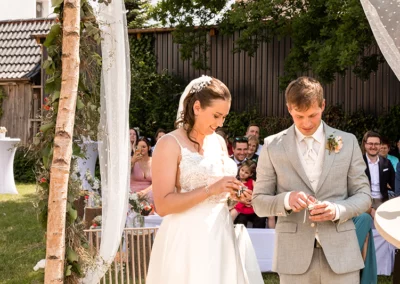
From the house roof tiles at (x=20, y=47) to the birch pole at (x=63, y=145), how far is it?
1703 centimetres

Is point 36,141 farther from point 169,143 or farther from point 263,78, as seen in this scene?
point 263,78

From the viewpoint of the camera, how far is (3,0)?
2698 cm

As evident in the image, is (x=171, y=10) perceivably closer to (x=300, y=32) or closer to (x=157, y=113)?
(x=300, y=32)

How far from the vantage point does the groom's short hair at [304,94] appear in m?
3.58

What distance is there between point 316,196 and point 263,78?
44.3ft

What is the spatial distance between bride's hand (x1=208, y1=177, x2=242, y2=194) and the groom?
0.13 m

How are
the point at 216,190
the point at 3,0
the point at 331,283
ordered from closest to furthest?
the point at 331,283 < the point at 216,190 < the point at 3,0

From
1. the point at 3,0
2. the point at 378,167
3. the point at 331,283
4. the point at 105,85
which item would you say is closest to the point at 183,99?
the point at 105,85

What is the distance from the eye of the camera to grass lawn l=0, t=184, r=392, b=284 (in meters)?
7.52

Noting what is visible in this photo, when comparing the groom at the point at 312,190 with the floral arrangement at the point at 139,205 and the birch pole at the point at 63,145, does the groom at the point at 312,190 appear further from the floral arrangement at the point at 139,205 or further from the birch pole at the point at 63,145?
the floral arrangement at the point at 139,205

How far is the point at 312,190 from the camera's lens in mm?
3705

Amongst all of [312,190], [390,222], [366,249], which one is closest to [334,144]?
[312,190]

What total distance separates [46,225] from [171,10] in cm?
991

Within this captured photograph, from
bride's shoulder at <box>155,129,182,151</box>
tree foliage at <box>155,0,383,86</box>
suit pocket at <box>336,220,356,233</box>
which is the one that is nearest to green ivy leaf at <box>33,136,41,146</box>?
bride's shoulder at <box>155,129,182,151</box>
